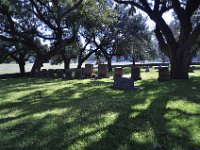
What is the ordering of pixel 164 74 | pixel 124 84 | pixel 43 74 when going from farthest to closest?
pixel 43 74, pixel 164 74, pixel 124 84

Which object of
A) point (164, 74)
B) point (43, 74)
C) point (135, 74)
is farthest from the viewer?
point (43, 74)

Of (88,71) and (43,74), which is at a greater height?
(88,71)

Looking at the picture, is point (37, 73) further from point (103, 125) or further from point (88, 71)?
A: point (103, 125)

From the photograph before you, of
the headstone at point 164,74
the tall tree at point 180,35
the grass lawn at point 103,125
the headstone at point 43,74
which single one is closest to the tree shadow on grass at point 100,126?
the grass lawn at point 103,125

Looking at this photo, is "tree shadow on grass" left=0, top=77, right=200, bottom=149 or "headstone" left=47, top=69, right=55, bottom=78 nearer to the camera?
"tree shadow on grass" left=0, top=77, right=200, bottom=149

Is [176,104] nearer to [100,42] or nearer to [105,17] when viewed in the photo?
[105,17]

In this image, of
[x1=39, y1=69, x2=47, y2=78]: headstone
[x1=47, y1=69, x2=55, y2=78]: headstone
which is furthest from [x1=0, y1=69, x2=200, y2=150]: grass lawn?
[x1=39, y1=69, x2=47, y2=78]: headstone

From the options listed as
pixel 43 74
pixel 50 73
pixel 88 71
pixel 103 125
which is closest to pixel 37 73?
pixel 43 74

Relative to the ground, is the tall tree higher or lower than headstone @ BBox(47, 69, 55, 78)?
higher

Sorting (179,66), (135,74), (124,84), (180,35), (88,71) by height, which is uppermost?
(180,35)

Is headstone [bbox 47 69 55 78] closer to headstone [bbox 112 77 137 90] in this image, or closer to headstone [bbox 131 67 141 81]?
Answer: headstone [bbox 131 67 141 81]

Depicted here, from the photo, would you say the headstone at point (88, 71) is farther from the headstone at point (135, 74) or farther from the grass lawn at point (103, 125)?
the grass lawn at point (103, 125)

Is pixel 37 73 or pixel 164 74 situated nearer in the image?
pixel 164 74

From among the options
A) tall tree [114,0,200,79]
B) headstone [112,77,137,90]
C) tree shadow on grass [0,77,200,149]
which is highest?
tall tree [114,0,200,79]
